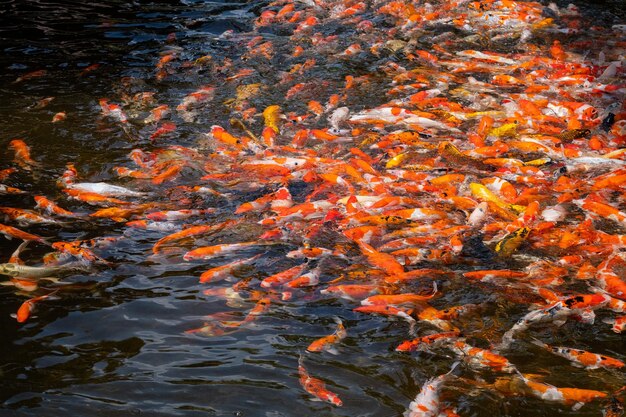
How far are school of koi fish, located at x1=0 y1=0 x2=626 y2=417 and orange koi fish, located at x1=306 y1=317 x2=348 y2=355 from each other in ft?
0.04

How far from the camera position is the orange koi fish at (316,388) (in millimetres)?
3268

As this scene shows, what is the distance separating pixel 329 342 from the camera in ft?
12.3

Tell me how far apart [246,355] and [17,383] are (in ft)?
3.96

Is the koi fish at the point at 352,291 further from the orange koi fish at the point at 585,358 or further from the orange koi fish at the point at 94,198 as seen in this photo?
the orange koi fish at the point at 94,198

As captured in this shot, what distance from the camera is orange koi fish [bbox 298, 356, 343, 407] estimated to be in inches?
129

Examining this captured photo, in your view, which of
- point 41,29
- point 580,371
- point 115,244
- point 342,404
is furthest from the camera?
point 41,29

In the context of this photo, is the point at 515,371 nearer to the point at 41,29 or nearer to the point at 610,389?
the point at 610,389

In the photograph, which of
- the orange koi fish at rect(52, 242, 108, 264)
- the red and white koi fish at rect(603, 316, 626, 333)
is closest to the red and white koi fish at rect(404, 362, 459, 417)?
the red and white koi fish at rect(603, 316, 626, 333)

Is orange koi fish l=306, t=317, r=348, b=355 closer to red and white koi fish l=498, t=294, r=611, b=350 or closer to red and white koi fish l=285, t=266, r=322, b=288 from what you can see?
red and white koi fish l=285, t=266, r=322, b=288

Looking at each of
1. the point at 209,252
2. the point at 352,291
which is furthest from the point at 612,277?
the point at 209,252

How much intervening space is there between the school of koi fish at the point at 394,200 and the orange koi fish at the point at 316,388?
0.01 m

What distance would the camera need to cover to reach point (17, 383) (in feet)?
10.8

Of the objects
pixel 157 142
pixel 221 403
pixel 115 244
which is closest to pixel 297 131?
pixel 157 142

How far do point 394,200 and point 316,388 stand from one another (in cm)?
224
